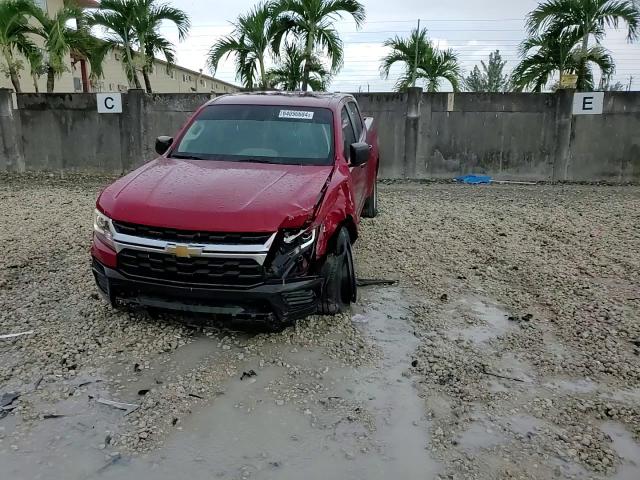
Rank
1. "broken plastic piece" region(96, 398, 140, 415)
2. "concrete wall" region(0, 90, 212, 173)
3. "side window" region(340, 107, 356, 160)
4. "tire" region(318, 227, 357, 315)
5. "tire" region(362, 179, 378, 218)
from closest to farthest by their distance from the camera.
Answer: "broken plastic piece" region(96, 398, 140, 415), "tire" region(318, 227, 357, 315), "side window" region(340, 107, 356, 160), "tire" region(362, 179, 378, 218), "concrete wall" region(0, 90, 212, 173)

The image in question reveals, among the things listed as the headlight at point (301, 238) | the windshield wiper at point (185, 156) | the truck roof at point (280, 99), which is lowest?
the headlight at point (301, 238)

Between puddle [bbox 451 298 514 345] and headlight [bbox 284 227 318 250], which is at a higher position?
headlight [bbox 284 227 318 250]

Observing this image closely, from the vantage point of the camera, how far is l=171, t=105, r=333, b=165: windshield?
4.83 m

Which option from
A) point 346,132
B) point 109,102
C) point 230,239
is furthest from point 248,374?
point 109,102

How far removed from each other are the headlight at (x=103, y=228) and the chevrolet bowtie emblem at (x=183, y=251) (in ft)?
→ 1.78

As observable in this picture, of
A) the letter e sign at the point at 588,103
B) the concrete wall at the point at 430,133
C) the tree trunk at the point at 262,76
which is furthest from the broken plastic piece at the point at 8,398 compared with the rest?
the letter e sign at the point at 588,103

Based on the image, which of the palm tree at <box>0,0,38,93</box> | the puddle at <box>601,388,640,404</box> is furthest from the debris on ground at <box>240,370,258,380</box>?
the palm tree at <box>0,0,38,93</box>

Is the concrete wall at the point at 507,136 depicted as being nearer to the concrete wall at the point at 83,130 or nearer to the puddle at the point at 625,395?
the concrete wall at the point at 83,130

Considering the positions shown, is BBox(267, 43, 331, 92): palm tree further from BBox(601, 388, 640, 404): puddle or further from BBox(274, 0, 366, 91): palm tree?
BBox(601, 388, 640, 404): puddle

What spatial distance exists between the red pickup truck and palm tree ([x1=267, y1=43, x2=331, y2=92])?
949 cm

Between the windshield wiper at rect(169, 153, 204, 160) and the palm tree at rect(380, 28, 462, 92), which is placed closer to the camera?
the windshield wiper at rect(169, 153, 204, 160)

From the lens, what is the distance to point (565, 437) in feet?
9.70

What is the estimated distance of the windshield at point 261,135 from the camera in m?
4.83

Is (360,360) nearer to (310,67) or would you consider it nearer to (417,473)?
(417,473)
